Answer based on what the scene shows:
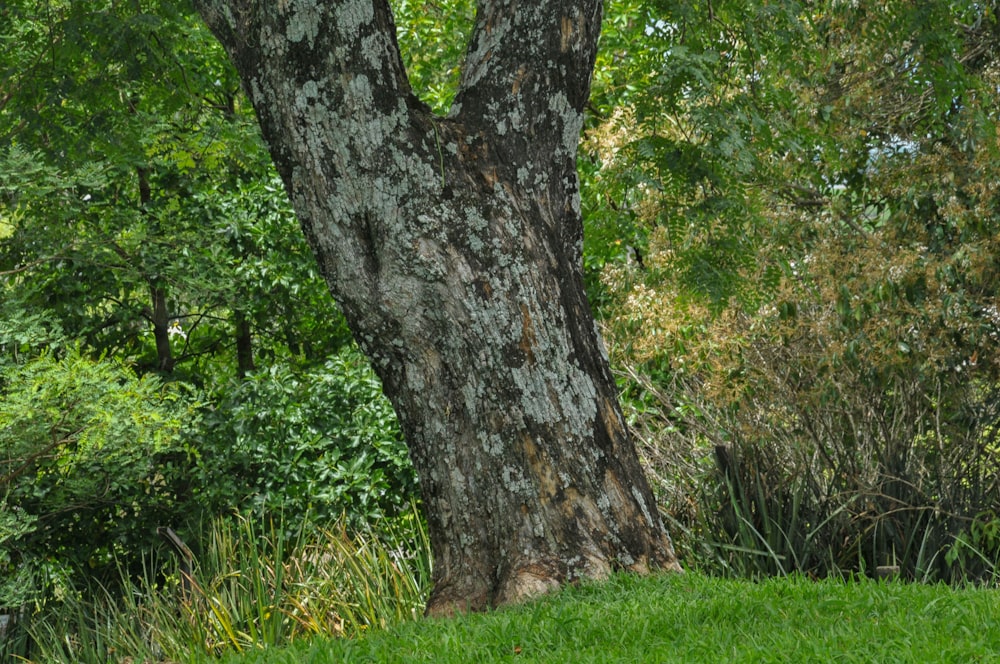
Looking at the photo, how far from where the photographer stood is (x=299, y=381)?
9.52m

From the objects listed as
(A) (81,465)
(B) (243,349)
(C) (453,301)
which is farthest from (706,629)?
(B) (243,349)

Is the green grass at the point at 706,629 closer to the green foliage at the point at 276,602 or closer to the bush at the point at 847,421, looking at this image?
the green foliage at the point at 276,602

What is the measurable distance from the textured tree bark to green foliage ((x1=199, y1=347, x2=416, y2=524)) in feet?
13.2

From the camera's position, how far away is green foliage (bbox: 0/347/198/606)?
780 centimetres

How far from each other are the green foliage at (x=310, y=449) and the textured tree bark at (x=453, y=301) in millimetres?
4017

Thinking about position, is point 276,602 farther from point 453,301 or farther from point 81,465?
point 81,465

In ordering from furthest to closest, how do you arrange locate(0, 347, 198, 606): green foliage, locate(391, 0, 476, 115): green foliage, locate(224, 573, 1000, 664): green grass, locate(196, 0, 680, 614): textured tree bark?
locate(391, 0, 476, 115): green foliage
locate(0, 347, 198, 606): green foliage
locate(196, 0, 680, 614): textured tree bark
locate(224, 573, 1000, 664): green grass

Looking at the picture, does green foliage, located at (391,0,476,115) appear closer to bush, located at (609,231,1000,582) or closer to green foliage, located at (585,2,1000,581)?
green foliage, located at (585,2,1000,581)

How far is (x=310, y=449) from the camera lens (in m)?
8.95

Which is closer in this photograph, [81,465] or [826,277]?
[826,277]

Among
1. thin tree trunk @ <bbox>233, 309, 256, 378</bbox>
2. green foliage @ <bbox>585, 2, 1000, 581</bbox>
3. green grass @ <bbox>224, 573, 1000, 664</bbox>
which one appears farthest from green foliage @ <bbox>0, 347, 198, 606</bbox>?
green grass @ <bbox>224, 573, 1000, 664</bbox>

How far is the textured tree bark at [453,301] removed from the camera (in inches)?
177

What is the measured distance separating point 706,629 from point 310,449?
576cm

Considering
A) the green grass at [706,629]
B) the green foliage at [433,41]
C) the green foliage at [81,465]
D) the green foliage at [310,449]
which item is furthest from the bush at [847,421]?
the green foliage at [433,41]
